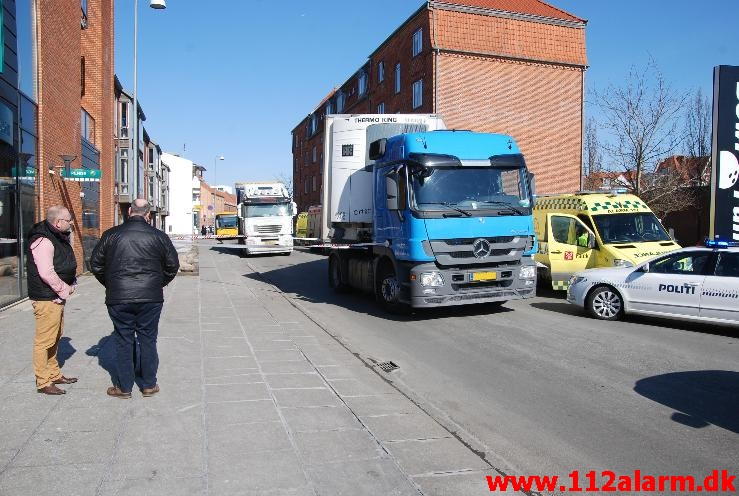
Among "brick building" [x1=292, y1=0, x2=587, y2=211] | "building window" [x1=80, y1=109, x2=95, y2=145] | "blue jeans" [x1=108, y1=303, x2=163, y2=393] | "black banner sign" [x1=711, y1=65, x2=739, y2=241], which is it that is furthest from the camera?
"brick building" [x1=292, y1=0, x2=587, y2=211]

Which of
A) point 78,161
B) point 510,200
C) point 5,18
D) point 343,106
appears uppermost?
point 343,106

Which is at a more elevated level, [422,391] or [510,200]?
[510,200]

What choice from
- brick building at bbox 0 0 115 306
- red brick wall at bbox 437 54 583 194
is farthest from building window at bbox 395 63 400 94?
brick building at bbox 0 0 115 306

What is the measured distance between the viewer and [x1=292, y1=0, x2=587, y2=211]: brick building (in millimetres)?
33438

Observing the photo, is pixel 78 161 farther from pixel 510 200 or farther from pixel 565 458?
pixel 565 458

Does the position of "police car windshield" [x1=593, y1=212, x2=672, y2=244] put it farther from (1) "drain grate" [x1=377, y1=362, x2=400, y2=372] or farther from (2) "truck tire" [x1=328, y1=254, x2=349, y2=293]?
(1) "drain grate" [x1=377, y1=362, x2=400, y2=372]

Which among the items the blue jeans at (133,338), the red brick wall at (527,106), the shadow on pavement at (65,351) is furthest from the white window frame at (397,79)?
the blue jeans at (133,338)

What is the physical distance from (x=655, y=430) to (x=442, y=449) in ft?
6.34

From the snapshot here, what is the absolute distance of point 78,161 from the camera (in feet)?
57.5

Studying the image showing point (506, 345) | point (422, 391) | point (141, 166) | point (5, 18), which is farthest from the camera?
point (141, 166)

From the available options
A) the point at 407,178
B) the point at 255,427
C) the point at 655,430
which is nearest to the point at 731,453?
the point at 655,430

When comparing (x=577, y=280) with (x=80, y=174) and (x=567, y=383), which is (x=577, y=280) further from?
(x=80, y=174)

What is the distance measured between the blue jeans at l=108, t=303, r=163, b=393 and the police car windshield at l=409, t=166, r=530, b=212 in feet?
18.1

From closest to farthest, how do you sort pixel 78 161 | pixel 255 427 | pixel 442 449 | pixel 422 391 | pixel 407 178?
pixel 442 449 < pixel 255 427 < pixel 422 391 < pixel 407 178 < pixel 78 161
